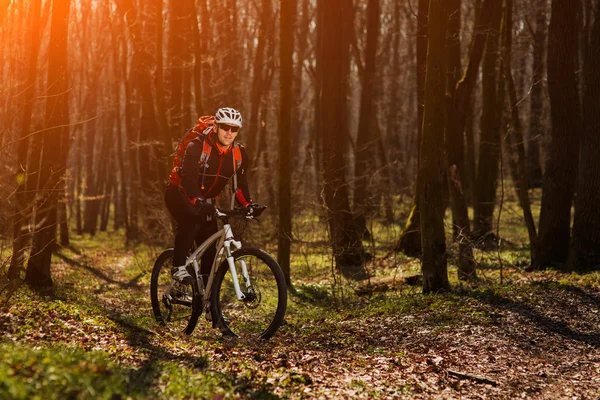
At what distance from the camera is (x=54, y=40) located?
1072cm

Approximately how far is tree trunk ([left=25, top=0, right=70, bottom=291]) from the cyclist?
330 centimetres

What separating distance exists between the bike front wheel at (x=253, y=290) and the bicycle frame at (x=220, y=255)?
4 centimetres

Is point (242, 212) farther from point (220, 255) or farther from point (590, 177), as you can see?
point (590, 177)

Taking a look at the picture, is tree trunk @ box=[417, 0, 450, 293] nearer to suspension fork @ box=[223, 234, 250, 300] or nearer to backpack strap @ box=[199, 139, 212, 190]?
suspension fork @ box=[223, 234, 250, 300]

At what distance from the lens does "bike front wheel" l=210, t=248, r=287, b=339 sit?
6.94m

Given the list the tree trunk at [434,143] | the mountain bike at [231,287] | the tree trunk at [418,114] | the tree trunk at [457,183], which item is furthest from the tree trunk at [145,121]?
the mountain bike at [231,287]

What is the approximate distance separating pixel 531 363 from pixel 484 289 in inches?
125

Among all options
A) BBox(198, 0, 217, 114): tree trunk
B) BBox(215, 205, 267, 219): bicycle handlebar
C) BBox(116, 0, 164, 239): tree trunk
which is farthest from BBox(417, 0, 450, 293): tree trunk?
BBox(116, 0, 164, 239): tree trunk

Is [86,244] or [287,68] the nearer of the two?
[287,68]

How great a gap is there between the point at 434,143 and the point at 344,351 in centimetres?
368

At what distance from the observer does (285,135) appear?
41.7 ft

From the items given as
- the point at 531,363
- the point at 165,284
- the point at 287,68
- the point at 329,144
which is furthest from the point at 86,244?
the point at 531,363

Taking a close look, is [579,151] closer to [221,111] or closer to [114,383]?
[221,111]

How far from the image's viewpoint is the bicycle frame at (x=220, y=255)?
7191 millimetres
